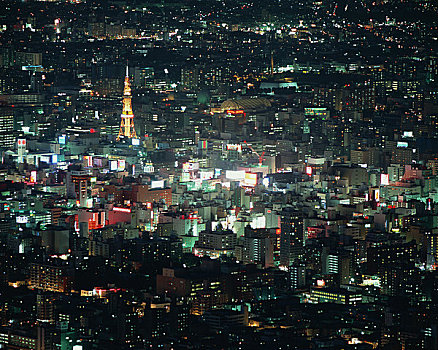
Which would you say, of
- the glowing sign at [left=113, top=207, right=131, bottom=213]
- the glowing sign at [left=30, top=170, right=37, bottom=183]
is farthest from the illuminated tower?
the glowing sign at [left=113, top=207, right=131, bottom=213]

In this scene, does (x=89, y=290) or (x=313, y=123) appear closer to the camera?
(x=89, y=290)

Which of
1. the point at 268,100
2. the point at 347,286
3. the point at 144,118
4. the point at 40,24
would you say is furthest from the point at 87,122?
the point at 347,286

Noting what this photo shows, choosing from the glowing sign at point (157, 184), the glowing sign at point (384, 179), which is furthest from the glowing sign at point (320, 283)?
the glowing sign at point (384, 179)

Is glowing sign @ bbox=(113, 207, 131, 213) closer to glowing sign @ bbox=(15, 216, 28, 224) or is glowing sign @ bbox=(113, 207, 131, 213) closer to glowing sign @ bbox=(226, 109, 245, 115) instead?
glowing sign @ bbox=(15, 216, 28, 224)

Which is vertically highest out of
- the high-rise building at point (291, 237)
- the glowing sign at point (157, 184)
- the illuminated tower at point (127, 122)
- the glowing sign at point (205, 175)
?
the high-rise building at point (291, 237)

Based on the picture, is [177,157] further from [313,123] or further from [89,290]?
[89,290]

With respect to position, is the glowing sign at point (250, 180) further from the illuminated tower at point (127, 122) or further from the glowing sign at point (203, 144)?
the illuminated tower at point (127, 122)
